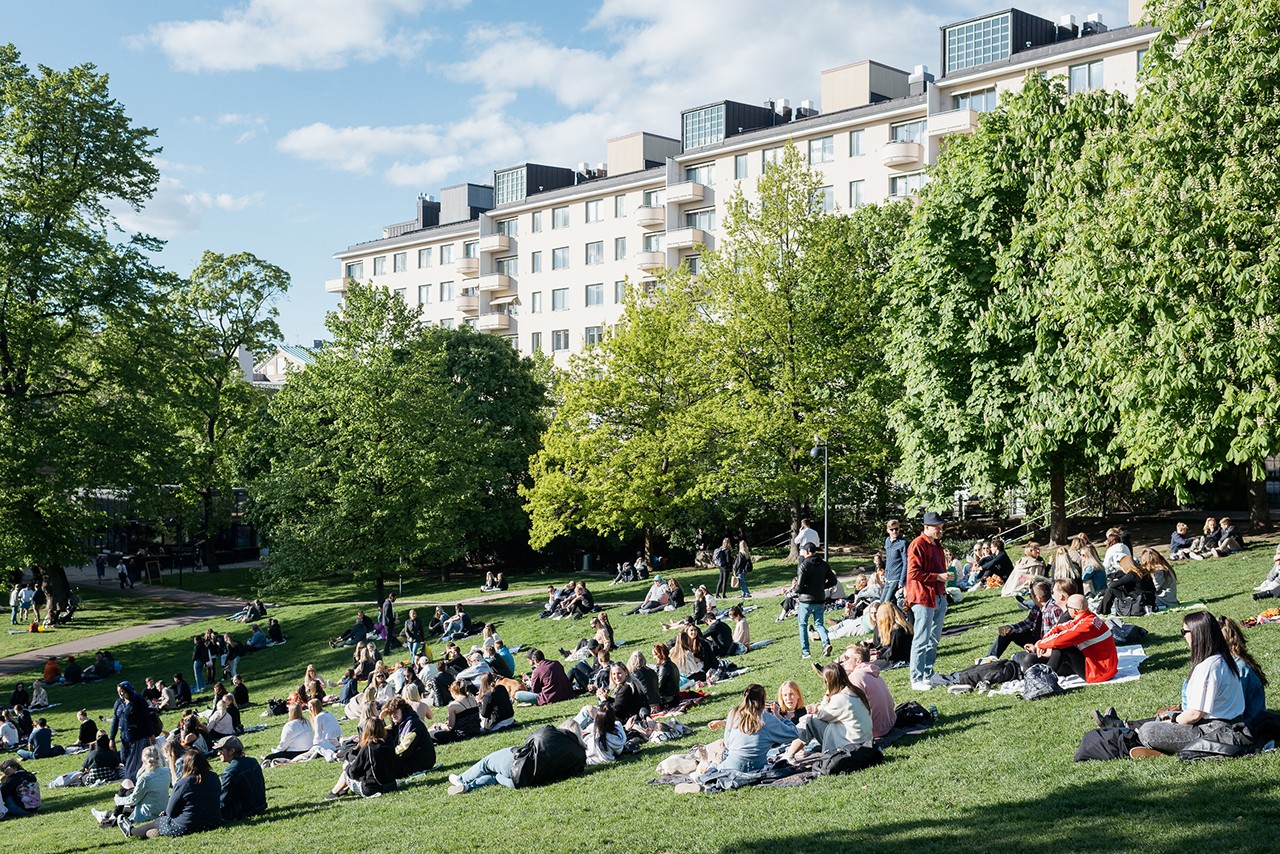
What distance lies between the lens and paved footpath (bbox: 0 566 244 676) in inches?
1497

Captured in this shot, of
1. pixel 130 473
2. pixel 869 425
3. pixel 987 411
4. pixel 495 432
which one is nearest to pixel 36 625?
pixel 130 473

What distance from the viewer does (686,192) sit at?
72.5 meters

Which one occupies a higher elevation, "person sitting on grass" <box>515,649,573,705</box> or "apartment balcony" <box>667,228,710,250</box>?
"apartment balcony" <box>667,228,710,250</box>

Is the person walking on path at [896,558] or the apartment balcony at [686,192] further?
the apartment balcony at [686,192]

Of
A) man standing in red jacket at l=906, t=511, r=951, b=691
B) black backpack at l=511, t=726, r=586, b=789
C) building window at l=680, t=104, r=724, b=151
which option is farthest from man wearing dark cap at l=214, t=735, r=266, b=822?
building window at l=680, t=104, r=724, b=151

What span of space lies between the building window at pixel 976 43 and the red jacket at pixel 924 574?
50.9 meters

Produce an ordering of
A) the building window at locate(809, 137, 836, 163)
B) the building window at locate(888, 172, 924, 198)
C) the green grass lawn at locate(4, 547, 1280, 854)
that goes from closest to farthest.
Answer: the green grass lawn at locate(4, 547, 1280, 854) → the building window at locate(888, 172, 924, 198) → the building window at locate(809, 137, 836, 163)

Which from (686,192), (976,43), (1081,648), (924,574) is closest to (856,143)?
(976,43)

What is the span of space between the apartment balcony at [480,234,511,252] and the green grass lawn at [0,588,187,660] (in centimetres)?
4129

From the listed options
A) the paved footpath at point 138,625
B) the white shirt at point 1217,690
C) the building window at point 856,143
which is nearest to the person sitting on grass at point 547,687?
the white shirt at point 1217,690

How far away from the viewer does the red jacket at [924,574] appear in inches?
610

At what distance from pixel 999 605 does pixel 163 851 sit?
1648 cm

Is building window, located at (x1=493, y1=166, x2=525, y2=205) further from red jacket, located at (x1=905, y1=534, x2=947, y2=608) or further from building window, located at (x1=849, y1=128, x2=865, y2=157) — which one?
red jacket, located at (x1=905, y1=534, x2=947, y2=608)

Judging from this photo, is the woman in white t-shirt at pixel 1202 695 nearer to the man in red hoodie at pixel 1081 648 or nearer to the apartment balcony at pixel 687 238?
the man in red hoodie at pixel 1081 648
